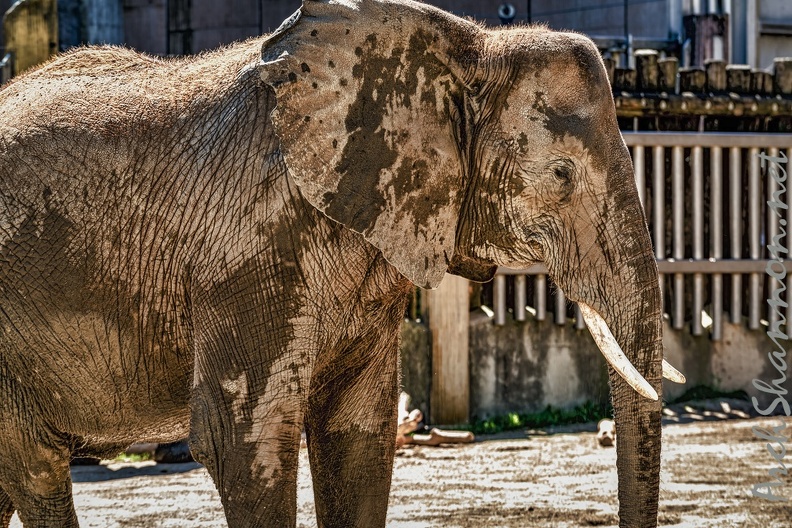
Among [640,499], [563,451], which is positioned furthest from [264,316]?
[563,451]

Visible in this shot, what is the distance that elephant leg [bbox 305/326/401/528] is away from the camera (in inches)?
211

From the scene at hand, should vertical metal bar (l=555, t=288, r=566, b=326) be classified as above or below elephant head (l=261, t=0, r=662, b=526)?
below

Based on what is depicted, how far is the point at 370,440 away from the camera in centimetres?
541

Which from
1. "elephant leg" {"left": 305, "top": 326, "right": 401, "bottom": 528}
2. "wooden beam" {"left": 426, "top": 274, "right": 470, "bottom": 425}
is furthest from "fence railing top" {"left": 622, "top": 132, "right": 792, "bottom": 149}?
"elephant leg" {"left": 305, "top": 326, "right": 401, "bottom": 528}

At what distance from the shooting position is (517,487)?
811 centimetres

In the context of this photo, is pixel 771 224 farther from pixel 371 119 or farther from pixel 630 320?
pixel 371 119

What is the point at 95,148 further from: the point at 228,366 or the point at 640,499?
the point at 640,499

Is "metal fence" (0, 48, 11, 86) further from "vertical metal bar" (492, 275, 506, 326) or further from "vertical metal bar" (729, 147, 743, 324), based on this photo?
"vertical metal bar" (729, 147, 743, 324)

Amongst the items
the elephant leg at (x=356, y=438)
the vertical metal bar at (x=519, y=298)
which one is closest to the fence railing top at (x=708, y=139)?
the vertical metal bar at (x=519, y=298)

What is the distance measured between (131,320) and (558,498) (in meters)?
3.48

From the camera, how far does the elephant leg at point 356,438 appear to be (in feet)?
17.6

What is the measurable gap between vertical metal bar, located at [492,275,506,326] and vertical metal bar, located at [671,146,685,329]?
146 centimetres

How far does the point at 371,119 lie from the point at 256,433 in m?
1.20

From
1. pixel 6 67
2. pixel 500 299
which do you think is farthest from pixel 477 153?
pixel 6 67
